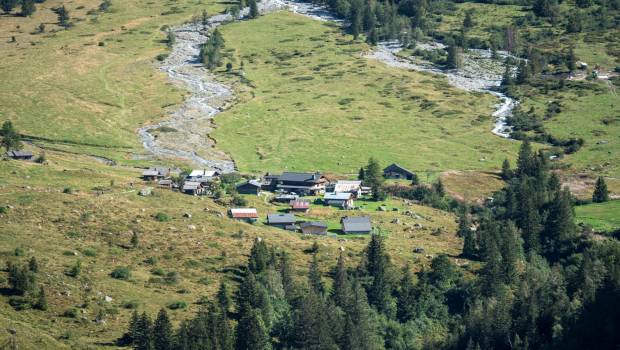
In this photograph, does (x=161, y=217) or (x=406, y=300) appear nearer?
(x=406, y=300)

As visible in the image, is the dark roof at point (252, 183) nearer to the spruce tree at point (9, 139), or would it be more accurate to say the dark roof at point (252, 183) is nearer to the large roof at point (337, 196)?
the large roof at point (337, 196)

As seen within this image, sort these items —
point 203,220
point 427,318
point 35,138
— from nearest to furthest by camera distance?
point 427,318 → point 203,220 → point 35,138

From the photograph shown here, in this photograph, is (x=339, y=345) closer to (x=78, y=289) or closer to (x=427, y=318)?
(x=427, y=318)

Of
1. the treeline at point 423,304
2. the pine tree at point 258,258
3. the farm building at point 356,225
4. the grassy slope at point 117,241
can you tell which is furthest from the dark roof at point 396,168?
the pine tree at point 258,258

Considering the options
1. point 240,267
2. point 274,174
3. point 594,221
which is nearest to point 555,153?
point 594,221

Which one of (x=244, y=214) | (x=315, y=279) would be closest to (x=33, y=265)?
(x=315, y=279)

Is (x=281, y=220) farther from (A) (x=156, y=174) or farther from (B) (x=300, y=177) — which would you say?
(A) (x=156, y=174)
